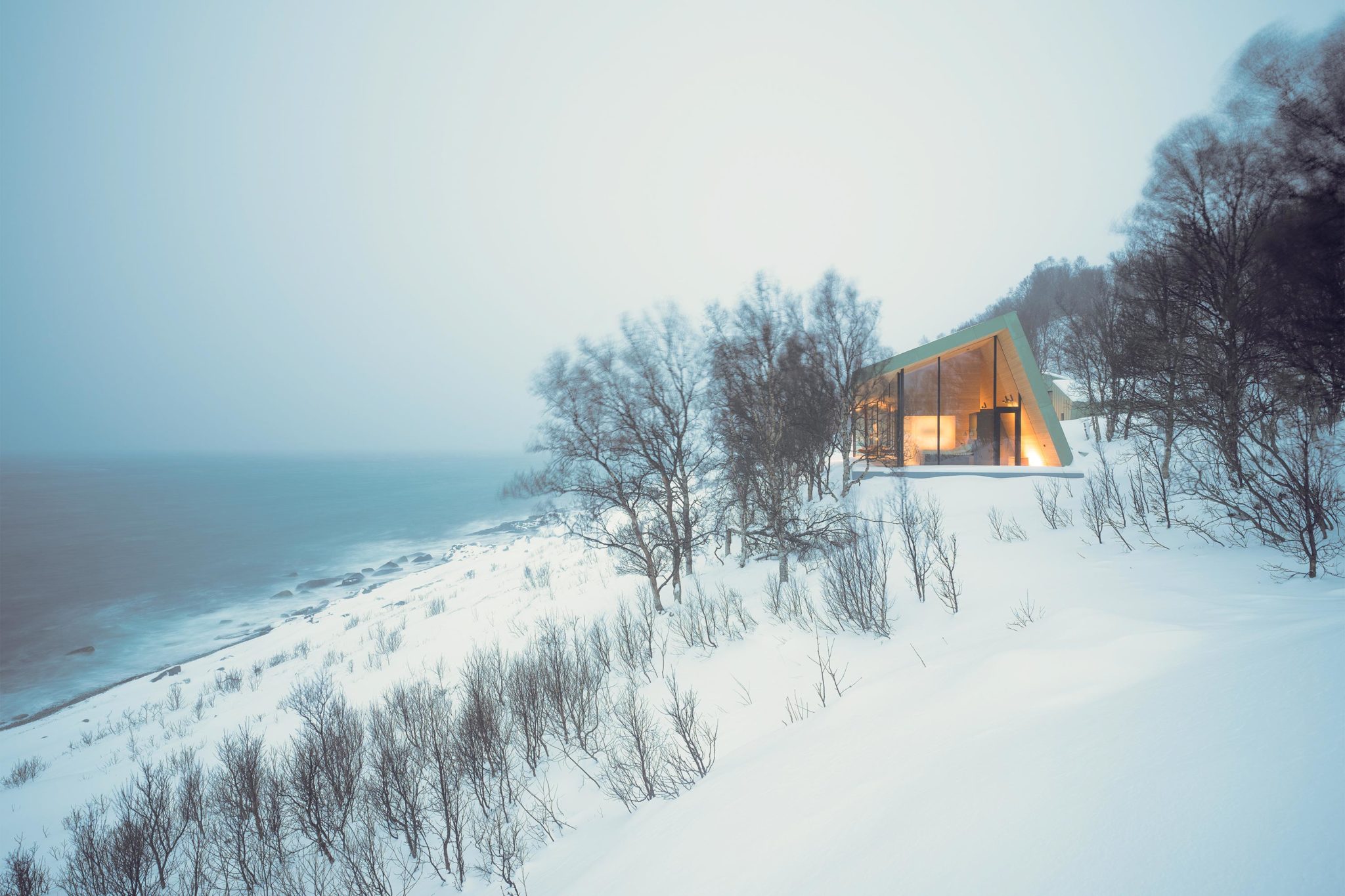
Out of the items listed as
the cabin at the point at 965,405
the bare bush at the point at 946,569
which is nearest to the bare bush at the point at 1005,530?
the bare bush at the point at 946,569

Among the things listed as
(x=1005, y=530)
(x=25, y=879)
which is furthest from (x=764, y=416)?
(x=25, y=879)

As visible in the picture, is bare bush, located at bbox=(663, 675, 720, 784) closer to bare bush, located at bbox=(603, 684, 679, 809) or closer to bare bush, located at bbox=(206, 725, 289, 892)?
bare bush, located at bbox=(603, 684, 679, 809)

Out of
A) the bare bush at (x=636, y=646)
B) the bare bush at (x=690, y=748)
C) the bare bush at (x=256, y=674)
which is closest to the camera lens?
the bare bush at (x=690, y=748)

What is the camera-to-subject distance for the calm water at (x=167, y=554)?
81.8 feet

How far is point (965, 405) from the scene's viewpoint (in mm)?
21578

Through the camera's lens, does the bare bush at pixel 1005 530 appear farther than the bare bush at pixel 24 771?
Yes

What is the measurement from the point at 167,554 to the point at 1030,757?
221 ft

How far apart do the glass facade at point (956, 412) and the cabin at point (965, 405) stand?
1.1 inches

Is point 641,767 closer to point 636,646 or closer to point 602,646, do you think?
point 636,646

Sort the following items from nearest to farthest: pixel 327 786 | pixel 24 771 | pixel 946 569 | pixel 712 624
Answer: pixel 327 786 → pixel 946 569 → pixel 712 624 → pixel 24 771

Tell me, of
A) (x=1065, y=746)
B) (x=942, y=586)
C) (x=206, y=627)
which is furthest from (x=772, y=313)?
(x=206, y=627)

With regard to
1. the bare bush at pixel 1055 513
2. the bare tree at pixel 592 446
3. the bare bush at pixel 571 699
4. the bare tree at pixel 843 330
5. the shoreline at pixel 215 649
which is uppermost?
the bare tree at pixel 843 330

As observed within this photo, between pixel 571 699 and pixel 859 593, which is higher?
pixel 859 593

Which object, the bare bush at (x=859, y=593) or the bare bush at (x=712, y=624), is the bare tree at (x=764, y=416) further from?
the bare bush at (x=859, y=593)
